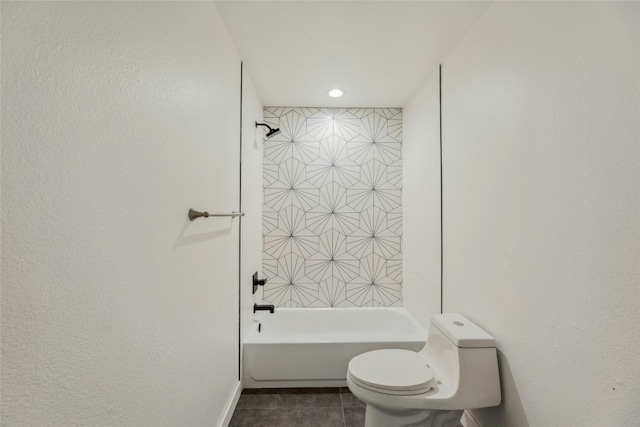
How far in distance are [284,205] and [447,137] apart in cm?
155

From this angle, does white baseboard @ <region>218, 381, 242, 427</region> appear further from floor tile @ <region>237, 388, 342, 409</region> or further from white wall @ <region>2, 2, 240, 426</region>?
white wall @ <region>2, 2, 240, 426</region>

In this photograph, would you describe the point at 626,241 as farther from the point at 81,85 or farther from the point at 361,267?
the point at 361,267

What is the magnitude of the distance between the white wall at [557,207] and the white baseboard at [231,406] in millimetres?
1377

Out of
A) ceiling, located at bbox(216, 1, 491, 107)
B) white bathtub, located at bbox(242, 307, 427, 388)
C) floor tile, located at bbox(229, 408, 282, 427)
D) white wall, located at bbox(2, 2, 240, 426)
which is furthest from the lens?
white bathtub, located at bbox(242, 307, 427, 388)

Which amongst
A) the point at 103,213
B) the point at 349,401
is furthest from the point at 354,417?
the point at 103,213

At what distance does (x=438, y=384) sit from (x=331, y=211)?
66.9 inches

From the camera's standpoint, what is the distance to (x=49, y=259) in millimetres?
555

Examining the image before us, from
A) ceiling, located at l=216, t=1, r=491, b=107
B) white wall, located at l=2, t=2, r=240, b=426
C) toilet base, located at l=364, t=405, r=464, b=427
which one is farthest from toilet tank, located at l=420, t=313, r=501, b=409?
ceiling, located at l=216, t=1, r=491, b=107

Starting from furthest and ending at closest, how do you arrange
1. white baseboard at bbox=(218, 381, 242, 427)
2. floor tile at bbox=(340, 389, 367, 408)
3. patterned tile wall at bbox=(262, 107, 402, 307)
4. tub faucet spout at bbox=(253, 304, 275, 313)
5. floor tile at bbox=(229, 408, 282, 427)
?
patterned tile wall at bbox=(262, 107, 402, 307) → tub faucet spout at bbox=(253, 304, 275, 313) → floor tile at bbox=(340, 389, 367, 408) → floor tile at bbox=(229, 408, 282, 427) → white baseboard at bbox=(218, 381, 242, 427)

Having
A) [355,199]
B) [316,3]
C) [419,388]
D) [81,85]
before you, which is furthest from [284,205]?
[81,85]

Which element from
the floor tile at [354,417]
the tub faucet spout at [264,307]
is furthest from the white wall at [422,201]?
the tub faucet spout at [264,307]

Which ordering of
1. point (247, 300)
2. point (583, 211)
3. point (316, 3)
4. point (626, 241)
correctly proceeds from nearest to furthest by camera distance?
point (626, 241), point (583, 211), point (316, 3), point (247, 300)

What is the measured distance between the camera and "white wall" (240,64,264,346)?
2.06 metres

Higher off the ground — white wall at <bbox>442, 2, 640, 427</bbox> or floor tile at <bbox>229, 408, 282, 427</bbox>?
white wall at <bbox>442, 2, 640, 427</bbox>
